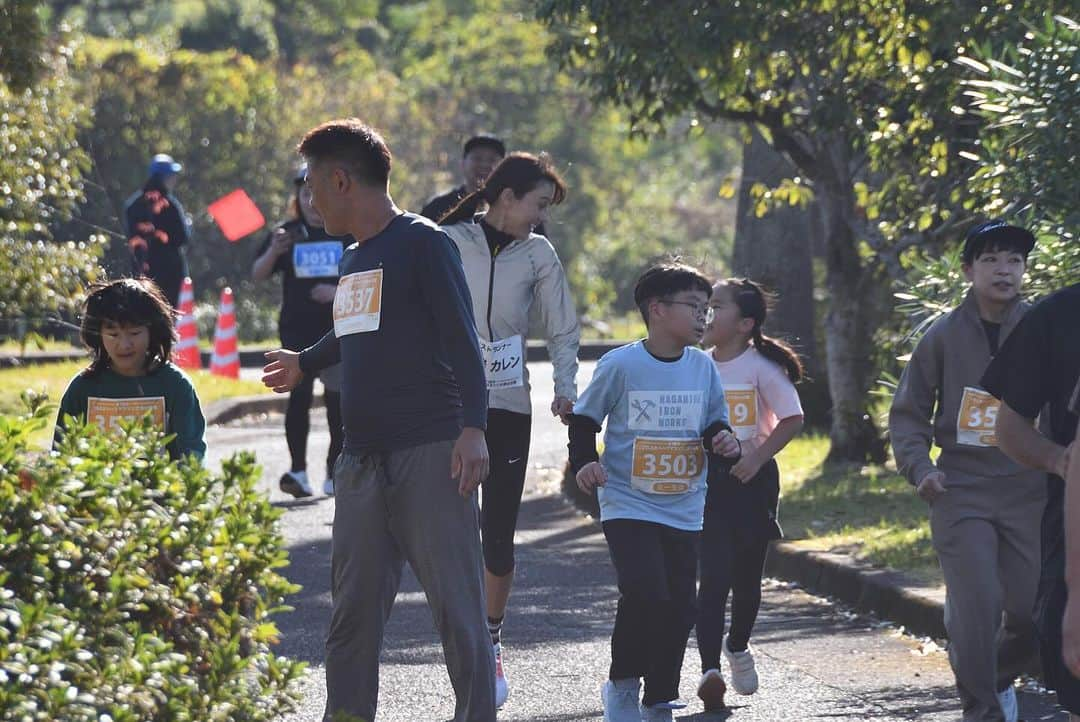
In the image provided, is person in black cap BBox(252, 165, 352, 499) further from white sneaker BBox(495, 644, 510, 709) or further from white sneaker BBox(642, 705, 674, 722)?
white sneaker BBox(642, 705, 674, 722)

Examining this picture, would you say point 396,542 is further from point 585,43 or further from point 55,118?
point 55,118

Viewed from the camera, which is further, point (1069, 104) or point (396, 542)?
point (1069, 104)

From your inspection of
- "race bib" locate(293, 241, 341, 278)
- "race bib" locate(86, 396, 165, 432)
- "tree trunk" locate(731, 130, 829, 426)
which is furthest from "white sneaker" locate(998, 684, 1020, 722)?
"tree trunk" locate(731, 130, 829, 426)

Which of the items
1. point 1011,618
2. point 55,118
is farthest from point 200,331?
point 1011,618

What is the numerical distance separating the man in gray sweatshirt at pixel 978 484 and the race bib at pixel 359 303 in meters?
2.01

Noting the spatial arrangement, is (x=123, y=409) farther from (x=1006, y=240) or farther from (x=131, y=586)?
(x=1006, y=240)

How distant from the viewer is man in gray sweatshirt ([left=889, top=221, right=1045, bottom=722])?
21.2 ft

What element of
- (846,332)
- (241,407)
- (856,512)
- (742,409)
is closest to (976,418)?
(742,409)

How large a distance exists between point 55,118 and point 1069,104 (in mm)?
9717

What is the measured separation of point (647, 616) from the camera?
6.56 m

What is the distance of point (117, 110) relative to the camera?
2986cm

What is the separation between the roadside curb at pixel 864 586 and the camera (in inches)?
→ 343

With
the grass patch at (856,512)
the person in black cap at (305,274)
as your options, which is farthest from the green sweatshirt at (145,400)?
the person in black cap at (305,274)

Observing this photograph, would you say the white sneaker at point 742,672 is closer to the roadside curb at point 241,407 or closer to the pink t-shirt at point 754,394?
the pink t-shirt at point 754,394
